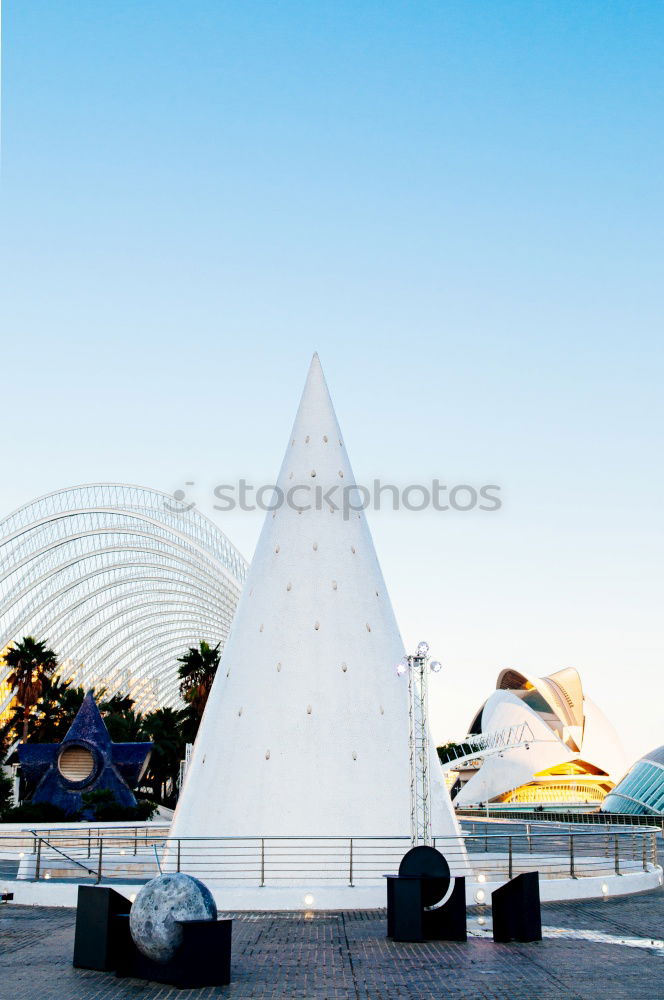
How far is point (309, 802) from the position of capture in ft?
54.8

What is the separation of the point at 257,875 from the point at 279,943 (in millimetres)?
3956

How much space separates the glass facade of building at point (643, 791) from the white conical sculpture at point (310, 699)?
3929cm

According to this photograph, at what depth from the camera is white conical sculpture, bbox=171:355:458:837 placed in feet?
55.1

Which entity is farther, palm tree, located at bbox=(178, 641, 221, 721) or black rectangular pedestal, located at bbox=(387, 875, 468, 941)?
palm tree, located at bbox=(178, 641, 221, 721)

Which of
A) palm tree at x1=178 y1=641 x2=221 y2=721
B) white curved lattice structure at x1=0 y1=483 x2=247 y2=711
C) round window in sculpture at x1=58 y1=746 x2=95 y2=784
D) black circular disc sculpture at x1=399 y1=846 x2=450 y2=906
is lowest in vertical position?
black circular disc sculpture at x1=399 y1=846 x2=450 y2=906

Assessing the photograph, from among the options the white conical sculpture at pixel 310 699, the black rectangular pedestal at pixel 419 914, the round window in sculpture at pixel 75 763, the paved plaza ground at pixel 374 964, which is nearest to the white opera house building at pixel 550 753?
the round window in sculpture at pixel 75 763

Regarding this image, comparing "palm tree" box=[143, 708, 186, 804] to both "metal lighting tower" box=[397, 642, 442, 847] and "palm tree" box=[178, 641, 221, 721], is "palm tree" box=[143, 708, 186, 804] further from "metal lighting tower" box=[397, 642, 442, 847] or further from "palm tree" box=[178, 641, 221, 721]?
"metal lighting tower" box=[397, 642, 442, 847]

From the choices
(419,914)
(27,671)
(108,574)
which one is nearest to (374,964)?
(419,914)

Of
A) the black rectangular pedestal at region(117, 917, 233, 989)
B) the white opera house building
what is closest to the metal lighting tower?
the black rectangular pedestal at region(117, 917, 233, 989)

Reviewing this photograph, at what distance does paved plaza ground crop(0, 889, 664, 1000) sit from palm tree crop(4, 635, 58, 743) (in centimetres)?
5666

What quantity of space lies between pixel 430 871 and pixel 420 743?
183 inches

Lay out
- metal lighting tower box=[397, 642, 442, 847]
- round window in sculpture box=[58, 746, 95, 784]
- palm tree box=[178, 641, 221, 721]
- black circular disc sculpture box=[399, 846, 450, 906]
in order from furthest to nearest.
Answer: palm tree box=[178, 641, 221, 721], round window in sculpture box=[58, 746, 95, 784], metal lighting tower box=[397, 642, 442, 847], black circular disc sculpture box=[399, 846, 450, 906]

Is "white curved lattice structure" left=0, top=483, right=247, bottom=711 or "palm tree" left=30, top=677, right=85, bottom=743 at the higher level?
"white curved lattice structure" left=0, top=483, right=247, bottom=711

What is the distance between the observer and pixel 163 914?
9820 millimetres
